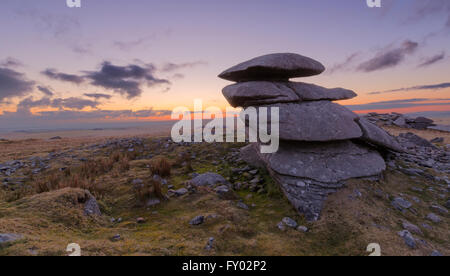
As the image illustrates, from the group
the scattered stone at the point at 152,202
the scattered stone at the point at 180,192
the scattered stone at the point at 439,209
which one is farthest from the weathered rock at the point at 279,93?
the scattered stone at the point at 152,202

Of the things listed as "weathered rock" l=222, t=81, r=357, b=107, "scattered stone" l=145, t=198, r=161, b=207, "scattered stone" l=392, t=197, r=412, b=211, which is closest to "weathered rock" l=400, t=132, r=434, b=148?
"weathered rock" l=222, t=81, r=357, b=107

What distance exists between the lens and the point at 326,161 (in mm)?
6359

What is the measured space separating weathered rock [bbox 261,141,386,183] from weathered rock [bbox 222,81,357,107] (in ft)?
5.99

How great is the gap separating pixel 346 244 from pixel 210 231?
2885mm

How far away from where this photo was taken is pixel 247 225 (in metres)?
4.81

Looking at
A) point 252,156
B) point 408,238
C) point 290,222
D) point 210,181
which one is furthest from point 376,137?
point 210,181

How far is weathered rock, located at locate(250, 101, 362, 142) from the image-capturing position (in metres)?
6.35

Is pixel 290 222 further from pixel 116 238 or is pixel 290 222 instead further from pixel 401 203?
pixel 116 238

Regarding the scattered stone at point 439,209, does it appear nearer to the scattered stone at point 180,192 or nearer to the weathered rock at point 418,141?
the scattered stone at point 180,192

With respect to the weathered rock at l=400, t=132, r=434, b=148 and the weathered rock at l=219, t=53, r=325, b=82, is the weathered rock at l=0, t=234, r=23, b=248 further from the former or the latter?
the weathered rock at l=400, t=132, r=434, b=148

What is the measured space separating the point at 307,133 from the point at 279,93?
2026mm

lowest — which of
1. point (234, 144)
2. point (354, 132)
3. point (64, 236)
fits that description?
point (64, 236)

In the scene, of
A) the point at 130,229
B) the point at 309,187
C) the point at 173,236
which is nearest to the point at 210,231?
the point at 173,236
